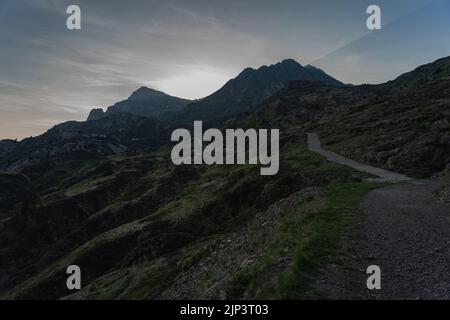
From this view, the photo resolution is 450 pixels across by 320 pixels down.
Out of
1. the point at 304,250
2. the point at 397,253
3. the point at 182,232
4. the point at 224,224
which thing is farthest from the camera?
the point at 182,232

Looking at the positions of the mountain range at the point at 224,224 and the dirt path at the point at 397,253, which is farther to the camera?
the mountain range at the point at 224,224

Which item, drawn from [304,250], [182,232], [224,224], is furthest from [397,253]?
[182,232]

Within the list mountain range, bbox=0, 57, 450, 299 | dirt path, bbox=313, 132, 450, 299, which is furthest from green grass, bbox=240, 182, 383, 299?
dirt path, bbox=313, 132, 450, 299

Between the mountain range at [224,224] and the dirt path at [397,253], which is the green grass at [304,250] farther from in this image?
the dirt path at [397,253]

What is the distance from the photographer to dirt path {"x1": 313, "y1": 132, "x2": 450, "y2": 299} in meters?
15.9

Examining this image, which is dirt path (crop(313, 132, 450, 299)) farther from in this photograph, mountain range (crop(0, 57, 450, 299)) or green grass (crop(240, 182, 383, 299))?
mountain range (crop(0, 57, 450, 299))

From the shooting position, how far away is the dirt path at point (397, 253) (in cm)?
1590

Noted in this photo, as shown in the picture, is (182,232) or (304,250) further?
(182,232)

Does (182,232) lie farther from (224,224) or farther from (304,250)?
(304,250)

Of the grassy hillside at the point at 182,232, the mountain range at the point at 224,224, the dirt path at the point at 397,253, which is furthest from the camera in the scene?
the grassy hillside at the point at 182,232

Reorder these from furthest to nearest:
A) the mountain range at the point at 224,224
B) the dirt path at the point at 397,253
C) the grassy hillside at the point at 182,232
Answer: the grassy hillside at the point at 182,232, the mountain range at the point at 224,224, the dirt path at the point at 397,253

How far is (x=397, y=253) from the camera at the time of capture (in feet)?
67.4

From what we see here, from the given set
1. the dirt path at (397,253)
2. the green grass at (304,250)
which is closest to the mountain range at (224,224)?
the green grass at (304,250)
